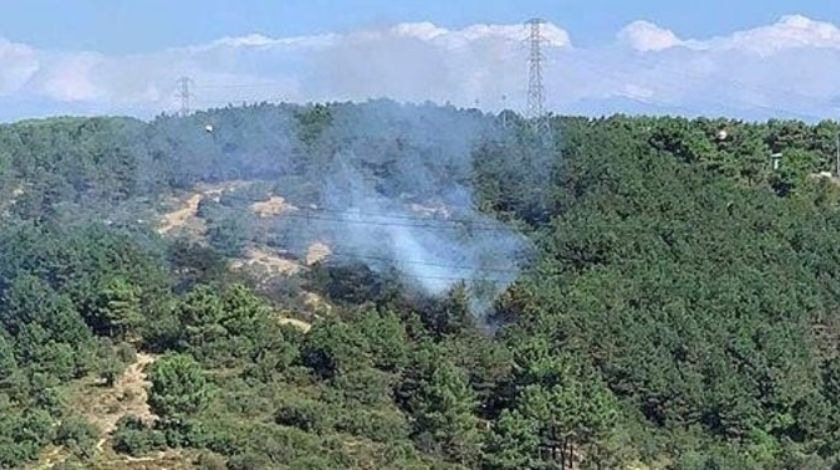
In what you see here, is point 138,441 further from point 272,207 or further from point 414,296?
point 272,207

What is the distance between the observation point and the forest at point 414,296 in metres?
33.7

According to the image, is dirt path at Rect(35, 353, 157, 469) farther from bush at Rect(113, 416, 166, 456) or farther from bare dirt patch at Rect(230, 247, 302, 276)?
bare dirt patch at Rect(230, 247, 302, 276)

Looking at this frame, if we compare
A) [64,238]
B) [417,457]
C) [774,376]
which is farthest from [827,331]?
[64,238]

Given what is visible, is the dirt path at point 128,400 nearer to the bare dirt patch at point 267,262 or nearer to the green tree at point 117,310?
the green tree at point 117,310

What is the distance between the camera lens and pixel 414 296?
45.7 meters

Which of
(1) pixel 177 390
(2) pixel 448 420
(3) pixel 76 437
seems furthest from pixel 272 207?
(3) pixel 76 437

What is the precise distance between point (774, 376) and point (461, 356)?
9295mm

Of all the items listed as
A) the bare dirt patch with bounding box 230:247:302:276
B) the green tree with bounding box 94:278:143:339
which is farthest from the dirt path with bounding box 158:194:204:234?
the green tree with bounding box 94:278:143:339

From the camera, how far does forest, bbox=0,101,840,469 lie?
33.7m

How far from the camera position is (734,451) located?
116 feet

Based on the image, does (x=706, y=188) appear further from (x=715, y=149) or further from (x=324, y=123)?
(x=324, y=123)

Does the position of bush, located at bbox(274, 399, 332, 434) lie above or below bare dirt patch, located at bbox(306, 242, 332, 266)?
below

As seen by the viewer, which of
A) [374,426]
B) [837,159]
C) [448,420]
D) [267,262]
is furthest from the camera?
[837,159]

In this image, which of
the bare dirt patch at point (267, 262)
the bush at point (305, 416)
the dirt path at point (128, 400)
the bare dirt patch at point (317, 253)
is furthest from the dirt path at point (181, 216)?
the bush at point (305, 416)
